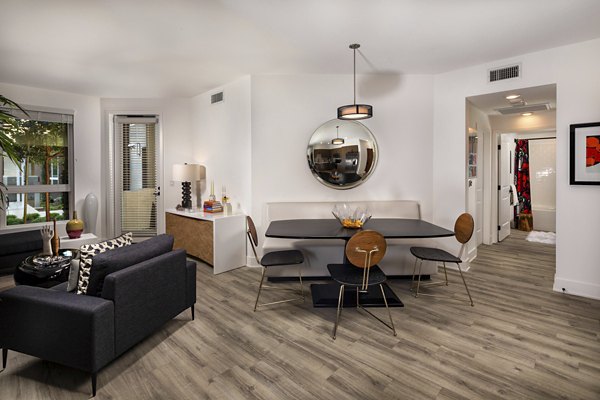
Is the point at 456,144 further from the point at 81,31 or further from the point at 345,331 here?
the point at 81,31

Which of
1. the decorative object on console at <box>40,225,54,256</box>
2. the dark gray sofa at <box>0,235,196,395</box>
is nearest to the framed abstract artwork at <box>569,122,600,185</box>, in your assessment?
the dark gray sofa at <box>0,235,196,395</box>

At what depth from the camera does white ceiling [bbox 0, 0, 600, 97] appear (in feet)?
8.95

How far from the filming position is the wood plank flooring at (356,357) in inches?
77.4

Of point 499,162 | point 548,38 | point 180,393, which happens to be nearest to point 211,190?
point 180,393

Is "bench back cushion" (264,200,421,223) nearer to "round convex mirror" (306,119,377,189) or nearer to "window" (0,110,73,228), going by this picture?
"round convex mirror" (306,119,377,189)

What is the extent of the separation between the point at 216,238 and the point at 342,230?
6.02 feet

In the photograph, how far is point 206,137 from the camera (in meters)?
5.47

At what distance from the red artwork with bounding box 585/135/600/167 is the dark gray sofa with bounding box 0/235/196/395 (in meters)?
4.26

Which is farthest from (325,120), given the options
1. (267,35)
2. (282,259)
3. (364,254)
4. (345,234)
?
(364,254)

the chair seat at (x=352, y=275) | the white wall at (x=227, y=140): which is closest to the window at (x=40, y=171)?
the white wall at (x=227, y=140)

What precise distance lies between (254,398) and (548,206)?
27.5 feet

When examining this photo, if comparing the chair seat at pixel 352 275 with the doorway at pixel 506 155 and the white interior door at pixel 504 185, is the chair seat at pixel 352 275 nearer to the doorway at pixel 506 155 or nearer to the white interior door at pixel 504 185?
the doorway at pixel 506 155

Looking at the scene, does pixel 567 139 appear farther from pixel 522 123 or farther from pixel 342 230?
pixel 522 123

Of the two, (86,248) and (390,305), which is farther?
(390,305)
